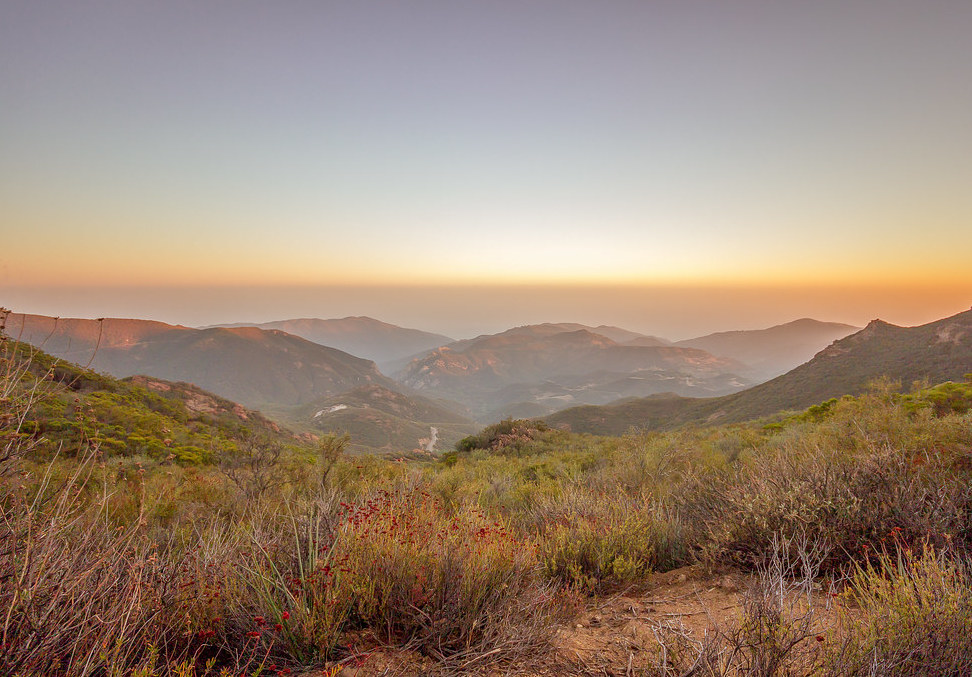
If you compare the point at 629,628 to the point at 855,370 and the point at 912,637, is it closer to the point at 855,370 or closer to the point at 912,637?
the point at 912,637

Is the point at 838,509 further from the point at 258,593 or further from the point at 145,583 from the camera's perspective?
the point at 145,583

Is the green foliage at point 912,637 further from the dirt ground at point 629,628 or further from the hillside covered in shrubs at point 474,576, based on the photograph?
the dirt ground at point 629,628

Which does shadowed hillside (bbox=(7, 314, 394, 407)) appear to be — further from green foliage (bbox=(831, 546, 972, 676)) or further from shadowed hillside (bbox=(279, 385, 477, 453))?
green foliage (bbox=(831, 546, 972, 676))

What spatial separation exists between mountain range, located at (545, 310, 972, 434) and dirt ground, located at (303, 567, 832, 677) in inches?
1853

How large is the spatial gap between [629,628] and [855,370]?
6210 cm

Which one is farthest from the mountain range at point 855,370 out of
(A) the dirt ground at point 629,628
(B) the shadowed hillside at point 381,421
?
(A) the dirt ground at point 629,628

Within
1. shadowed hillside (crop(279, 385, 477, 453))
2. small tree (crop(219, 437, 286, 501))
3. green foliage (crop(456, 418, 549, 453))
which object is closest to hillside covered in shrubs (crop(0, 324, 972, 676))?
small tree (crop(219, 437, 286, 501))

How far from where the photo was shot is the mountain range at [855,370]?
3966 centimetres

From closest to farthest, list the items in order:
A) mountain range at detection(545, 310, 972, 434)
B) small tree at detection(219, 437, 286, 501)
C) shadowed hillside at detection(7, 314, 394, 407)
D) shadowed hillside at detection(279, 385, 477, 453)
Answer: small tree at detection(219, 437, 286, 501) → mountain range at detection(545, 310, 972, 434) → shadowed hillside at detection(279, 385, 477, 453) → shadowed hillside at detection(7, 314, 394, 407)

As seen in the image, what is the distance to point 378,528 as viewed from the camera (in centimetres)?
311

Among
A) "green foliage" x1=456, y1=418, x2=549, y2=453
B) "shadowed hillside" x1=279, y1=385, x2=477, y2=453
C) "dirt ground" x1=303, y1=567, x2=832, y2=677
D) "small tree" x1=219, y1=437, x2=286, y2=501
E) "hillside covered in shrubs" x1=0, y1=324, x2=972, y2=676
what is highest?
"hillside covered in shrubs" x1=0, y1=324, x2=972, y2=676

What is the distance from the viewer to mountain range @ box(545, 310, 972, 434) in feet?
130

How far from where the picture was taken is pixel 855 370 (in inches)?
1864

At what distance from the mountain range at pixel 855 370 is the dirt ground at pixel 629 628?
4708cm
